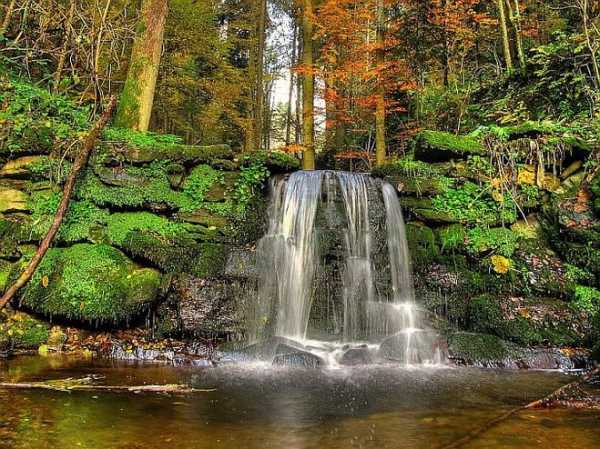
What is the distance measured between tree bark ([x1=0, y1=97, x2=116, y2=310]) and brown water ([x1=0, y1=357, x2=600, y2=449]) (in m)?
1.00

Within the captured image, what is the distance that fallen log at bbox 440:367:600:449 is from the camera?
3.54 m

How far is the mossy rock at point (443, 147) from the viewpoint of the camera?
28.9ft

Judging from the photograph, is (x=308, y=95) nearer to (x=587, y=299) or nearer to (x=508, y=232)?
(x=508, y=232)

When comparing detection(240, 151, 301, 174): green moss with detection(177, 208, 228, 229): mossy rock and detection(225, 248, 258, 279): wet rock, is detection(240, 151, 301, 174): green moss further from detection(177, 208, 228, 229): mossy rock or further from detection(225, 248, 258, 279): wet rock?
detection(225, 248, 258, 279): wet rock

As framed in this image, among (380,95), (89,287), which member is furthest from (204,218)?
(380,95)

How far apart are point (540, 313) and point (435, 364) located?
1986mm

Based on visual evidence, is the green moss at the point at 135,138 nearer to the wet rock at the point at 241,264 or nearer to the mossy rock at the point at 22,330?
the wet rock at the point at 241,264

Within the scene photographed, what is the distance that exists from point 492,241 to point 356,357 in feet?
11.0

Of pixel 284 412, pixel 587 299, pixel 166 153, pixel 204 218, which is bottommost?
pixel 284 412

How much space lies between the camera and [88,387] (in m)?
4.70

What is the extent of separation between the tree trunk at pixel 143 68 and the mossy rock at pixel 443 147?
566cm

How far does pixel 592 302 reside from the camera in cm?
716

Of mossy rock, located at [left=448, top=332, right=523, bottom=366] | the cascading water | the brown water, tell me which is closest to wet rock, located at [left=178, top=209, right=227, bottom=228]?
the cascading water

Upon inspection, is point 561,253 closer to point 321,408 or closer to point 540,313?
point 540,313
